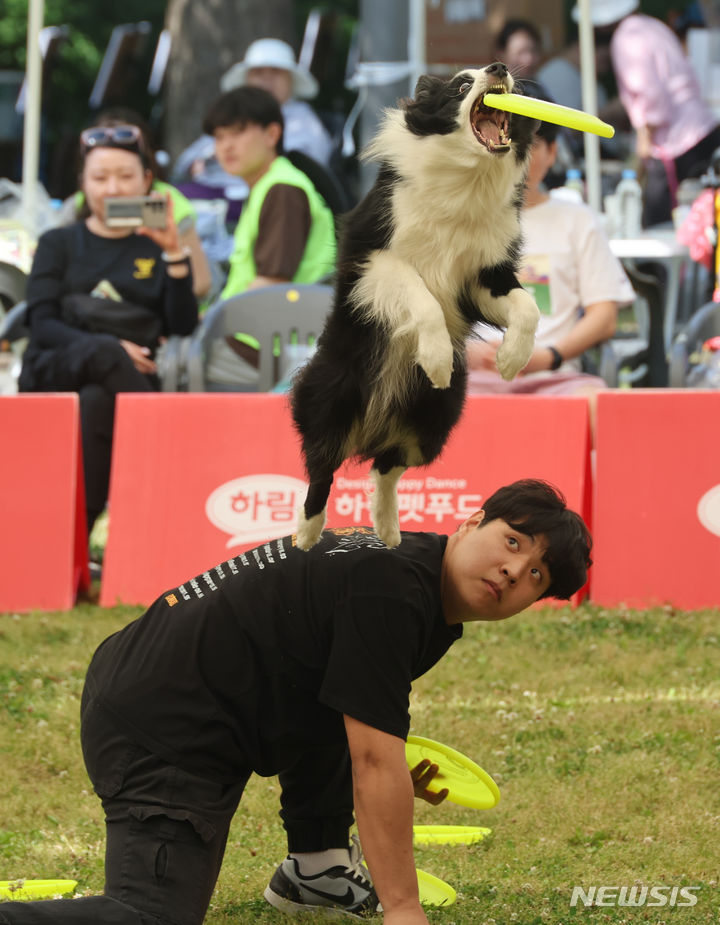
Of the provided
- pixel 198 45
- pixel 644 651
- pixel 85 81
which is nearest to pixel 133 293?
pixel 644 651

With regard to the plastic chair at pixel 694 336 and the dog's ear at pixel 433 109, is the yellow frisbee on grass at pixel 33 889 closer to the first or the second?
the dog's ear at pixel 433 109

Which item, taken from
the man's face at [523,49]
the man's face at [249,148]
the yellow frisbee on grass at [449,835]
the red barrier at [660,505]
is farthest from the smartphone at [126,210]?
the man's face at [523,49]

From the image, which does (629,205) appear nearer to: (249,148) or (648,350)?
(648,350)

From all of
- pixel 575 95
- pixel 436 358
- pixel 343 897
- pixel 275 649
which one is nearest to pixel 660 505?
pixel 343 897

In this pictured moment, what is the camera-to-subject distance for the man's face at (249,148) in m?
6.40

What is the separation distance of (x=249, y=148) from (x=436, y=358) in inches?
172

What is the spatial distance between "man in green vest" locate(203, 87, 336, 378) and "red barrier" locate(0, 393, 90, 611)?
103 cm

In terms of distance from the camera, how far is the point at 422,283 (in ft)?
7.88

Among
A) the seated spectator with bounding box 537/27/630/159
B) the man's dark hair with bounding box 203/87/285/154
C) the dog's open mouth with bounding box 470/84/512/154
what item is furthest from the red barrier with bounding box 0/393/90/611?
the seated spectator with bounding box 537/27/630/159

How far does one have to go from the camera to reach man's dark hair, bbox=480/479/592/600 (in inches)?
114

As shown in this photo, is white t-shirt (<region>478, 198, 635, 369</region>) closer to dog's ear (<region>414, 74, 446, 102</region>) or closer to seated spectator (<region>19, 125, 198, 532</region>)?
seated spectator (<region>19, 125, 198, 532</region>)

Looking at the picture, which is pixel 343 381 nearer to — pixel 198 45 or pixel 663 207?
pixel 663 207

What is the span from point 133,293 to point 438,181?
3957 mm

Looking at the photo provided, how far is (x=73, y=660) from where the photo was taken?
16.7 ft
